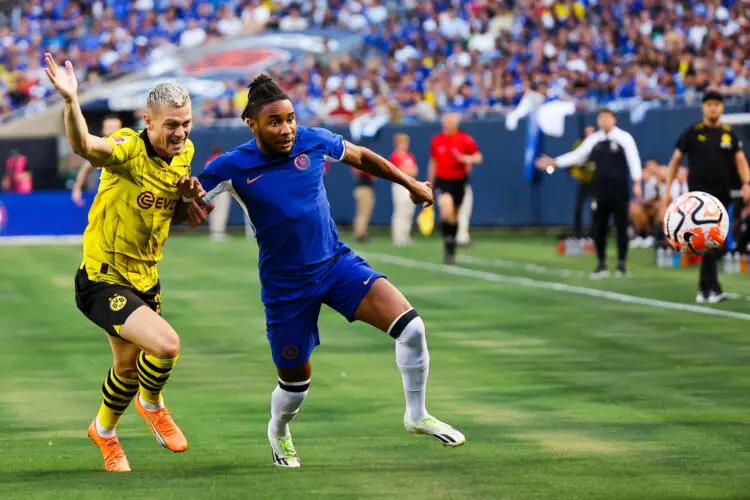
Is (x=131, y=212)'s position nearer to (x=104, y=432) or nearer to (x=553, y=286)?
(x=104, y=432)

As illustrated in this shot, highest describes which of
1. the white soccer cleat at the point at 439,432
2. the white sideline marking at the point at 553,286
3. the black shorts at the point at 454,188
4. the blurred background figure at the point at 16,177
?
the white soccer cleat at the point at 439,432

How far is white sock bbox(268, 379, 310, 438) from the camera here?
7973mm

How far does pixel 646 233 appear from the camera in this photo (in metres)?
27.6

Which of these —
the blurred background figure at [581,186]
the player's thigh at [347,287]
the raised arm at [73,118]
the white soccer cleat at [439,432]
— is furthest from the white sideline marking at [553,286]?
the raised arm at [73,118]

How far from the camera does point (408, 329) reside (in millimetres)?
7883

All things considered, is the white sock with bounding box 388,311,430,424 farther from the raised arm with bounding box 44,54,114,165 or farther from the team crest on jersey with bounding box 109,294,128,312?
the raised arm with bounding box 44,54,114,165

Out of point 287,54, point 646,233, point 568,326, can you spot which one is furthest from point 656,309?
point 287,54

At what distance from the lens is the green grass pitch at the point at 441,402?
754 cm

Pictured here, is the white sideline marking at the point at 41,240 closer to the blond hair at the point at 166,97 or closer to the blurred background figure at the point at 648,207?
the blurred background figure at the point at 648,207

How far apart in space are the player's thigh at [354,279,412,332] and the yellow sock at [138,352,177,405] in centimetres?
101

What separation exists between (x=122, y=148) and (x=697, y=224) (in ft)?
28.2

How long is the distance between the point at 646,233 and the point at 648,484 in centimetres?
2070

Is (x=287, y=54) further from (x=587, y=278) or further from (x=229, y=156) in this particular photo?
(x=229, y=156)

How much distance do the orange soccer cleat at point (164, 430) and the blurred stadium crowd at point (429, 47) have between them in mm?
20819
